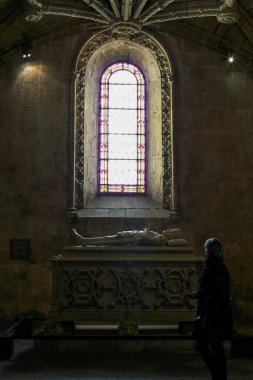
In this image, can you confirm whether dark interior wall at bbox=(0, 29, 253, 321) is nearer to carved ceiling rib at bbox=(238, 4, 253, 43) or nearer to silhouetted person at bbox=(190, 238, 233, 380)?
carved ceiling rib at bbox=(238, 4, 253, 43)

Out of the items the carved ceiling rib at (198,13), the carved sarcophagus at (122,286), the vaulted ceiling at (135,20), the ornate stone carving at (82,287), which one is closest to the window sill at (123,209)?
→ the carved sarcophagus at (122,286)

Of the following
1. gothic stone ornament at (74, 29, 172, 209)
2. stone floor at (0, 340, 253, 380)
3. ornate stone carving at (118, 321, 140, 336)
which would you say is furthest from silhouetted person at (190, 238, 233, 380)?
gothic stone ornament at (74, 29, 172, 209)

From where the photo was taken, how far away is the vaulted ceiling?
9789mm

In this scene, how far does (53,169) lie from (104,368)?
552 cm

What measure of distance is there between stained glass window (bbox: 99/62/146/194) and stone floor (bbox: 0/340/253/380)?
16.5 feet

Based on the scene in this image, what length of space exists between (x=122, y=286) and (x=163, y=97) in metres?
5.22

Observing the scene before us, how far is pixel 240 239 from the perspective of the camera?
34.8 feet

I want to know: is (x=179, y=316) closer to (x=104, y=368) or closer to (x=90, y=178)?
(x=104, y=368)

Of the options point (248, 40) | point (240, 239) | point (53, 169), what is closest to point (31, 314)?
point (53, 169)

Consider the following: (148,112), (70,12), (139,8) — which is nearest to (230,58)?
(148,112)

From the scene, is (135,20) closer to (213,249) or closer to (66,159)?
(66,159)

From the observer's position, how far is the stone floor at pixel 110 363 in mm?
5570

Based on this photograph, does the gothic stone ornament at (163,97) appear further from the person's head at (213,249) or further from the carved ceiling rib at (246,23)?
the person's head at (213,249)

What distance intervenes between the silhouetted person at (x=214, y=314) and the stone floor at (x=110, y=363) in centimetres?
97
